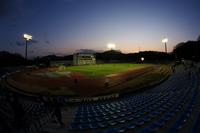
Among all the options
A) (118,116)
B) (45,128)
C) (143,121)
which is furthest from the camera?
(118,116)

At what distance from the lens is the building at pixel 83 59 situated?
73375mm

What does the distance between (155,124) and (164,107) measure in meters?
3.33

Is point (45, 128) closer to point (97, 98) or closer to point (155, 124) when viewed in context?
point (155, 124)

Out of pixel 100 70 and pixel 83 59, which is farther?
pixel 83 59

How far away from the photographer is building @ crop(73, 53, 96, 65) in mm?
73375

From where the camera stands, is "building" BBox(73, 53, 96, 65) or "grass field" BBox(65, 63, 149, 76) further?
"building" BBox(73, 53, 96, 65)

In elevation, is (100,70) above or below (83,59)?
below

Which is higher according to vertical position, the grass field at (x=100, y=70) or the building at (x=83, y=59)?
the building at (x=83, y=59)

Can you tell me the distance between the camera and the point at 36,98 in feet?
59.8

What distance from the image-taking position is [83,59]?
249 ft

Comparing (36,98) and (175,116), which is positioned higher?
(175,116)

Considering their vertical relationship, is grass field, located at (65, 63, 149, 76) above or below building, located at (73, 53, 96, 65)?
below

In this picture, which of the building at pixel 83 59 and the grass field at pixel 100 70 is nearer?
the grass field at pixel 100 70

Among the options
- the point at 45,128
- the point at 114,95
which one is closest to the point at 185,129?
the point at 45,128
